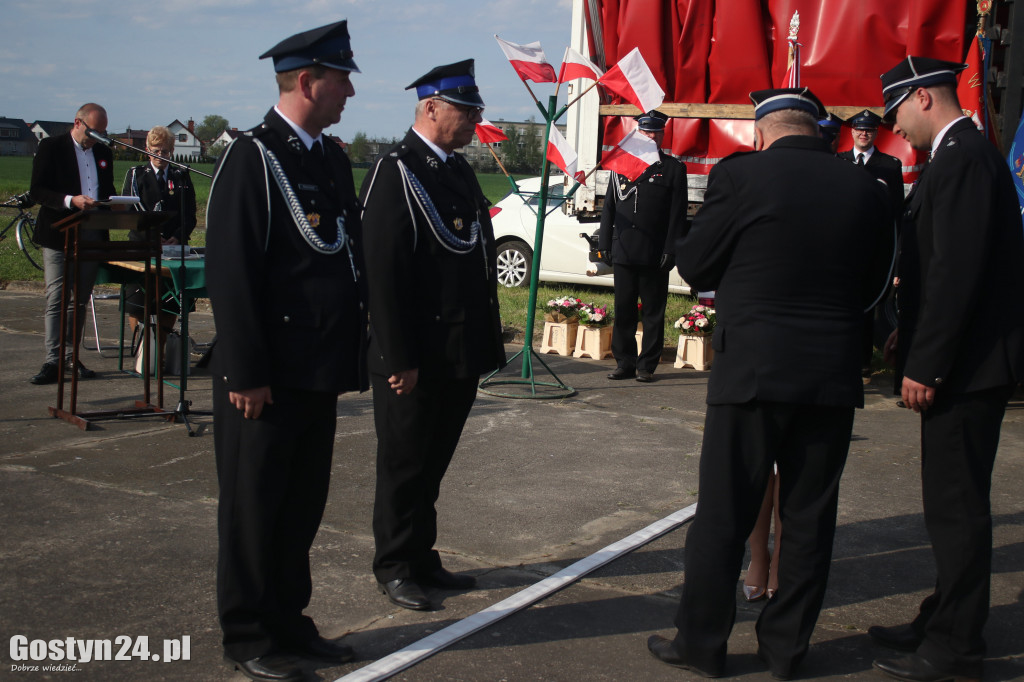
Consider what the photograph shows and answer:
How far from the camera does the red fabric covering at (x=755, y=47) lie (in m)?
A: 7.78

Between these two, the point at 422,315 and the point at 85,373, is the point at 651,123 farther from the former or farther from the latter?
the point at 85,373

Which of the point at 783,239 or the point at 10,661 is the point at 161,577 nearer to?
the point at 10,661

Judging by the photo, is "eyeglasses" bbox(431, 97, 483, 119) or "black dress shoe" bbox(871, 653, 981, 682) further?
"eyeglasses" bbox(431, 97, 483, 119)

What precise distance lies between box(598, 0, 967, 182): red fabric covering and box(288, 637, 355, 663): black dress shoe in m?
6.19

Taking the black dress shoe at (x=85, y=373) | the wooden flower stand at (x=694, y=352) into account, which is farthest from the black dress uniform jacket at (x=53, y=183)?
the wooden flower stand at (x=694, y=352)

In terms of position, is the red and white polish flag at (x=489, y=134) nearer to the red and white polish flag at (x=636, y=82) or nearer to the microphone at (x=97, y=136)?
the red and white polish flag at (x=636, y=82)

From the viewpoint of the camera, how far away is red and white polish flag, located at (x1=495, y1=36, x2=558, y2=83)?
23.8 feet

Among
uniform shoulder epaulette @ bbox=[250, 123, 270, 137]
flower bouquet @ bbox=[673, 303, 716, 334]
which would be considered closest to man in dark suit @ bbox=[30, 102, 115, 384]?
uniform shoulder epaulette @ bbox=[250, 123, 270, 137]

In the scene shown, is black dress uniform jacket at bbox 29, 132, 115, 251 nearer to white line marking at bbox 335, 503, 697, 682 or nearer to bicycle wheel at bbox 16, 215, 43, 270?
white line marking at bbox 335, 503, 697, 682

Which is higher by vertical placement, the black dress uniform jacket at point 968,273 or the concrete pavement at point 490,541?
the black dress uniform jacket at point 968,273

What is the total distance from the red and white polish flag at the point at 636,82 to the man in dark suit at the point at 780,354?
3863 millimetres

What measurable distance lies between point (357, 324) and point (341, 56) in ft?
2.89

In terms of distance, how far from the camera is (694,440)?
21.2 ft

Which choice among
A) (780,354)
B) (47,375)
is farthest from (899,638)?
(47,375)
